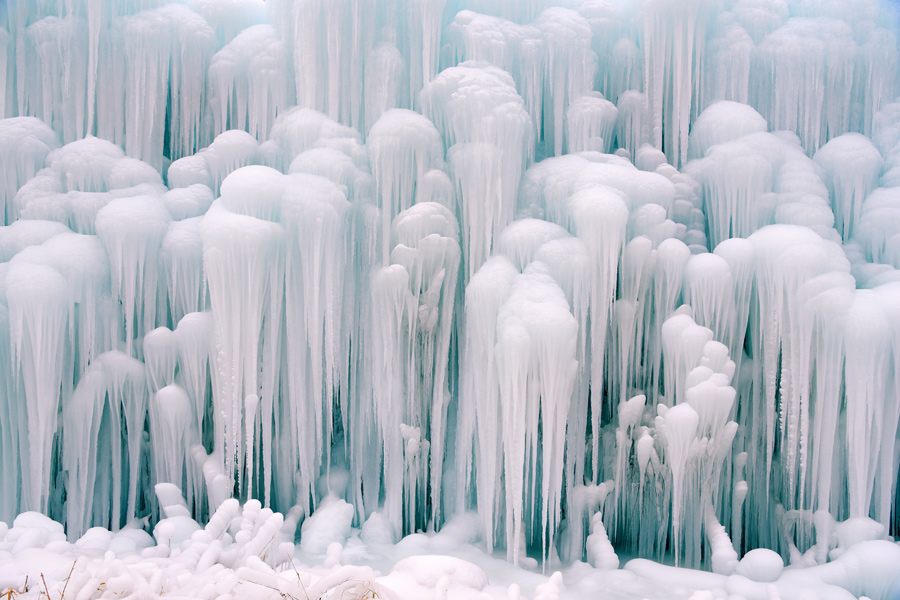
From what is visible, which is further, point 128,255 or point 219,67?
point 219,67

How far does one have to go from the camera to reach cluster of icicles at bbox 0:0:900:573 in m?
5.17

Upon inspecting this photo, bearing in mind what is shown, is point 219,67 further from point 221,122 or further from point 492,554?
point 492,554

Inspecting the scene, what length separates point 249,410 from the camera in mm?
5301

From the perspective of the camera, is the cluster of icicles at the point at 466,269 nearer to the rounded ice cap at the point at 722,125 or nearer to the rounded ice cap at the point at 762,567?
the rounded ice cap at the point at 722,125

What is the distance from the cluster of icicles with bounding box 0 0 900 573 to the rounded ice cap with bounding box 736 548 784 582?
1.24 feet

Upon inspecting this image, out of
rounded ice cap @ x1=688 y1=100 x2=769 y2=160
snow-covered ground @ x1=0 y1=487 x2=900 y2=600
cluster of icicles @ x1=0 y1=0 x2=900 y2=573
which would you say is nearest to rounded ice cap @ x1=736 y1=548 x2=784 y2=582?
snow-covered ground @ x1=0 y1=487 x2=900 y2=600

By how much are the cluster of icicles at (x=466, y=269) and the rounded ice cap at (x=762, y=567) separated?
38cm

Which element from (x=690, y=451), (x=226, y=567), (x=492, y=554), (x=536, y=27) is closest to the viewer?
(x=226, y=567)

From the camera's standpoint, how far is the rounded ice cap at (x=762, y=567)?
4.75 m

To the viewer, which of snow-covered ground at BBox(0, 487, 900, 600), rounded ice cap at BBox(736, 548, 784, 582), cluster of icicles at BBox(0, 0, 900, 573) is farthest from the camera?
cluster of icicles at BBox(0, 0, 900, 573)

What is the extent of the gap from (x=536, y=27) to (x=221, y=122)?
133 inches

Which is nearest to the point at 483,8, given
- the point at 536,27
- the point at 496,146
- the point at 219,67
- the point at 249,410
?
Answer: the point at 536,27

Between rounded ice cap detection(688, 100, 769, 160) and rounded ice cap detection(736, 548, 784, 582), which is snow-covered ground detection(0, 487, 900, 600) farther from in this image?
rounded ice cap detection(688, 100, 769, 160)

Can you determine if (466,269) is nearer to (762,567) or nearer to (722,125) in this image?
(722,125)
